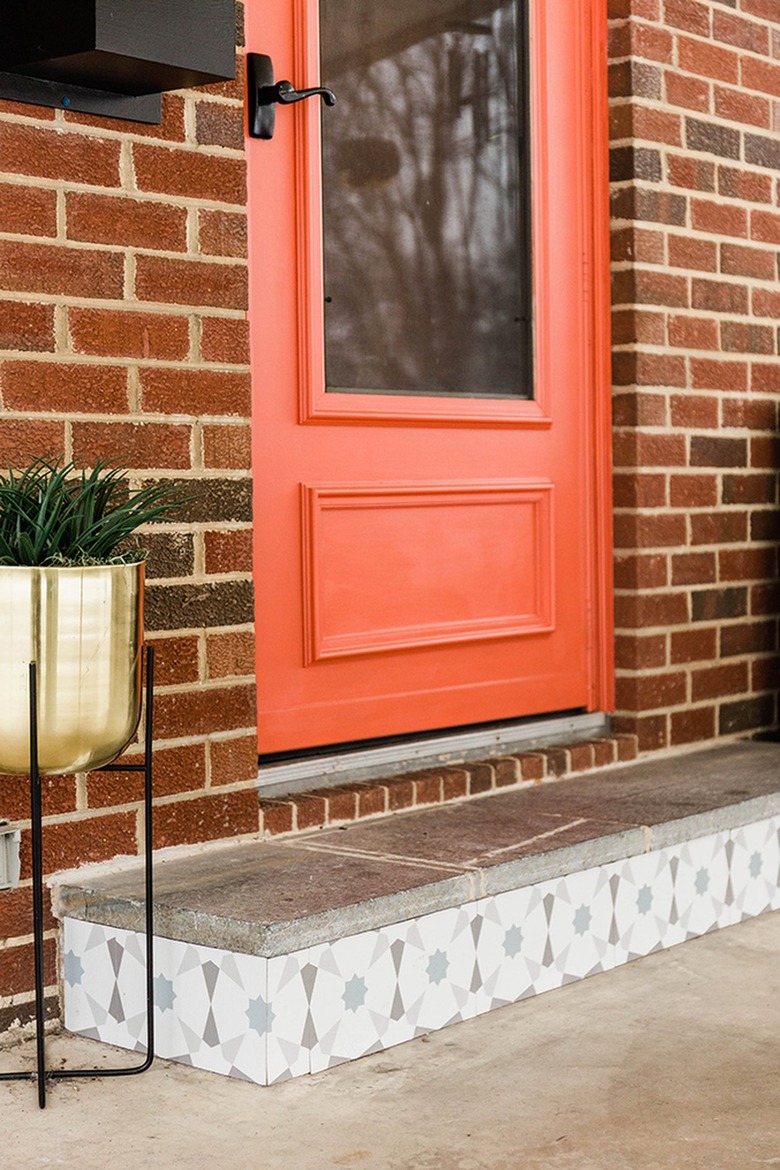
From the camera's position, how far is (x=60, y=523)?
212cm

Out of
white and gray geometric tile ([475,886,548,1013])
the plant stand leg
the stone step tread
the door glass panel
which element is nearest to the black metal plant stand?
the plant stand leg

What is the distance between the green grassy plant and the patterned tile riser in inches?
24.1

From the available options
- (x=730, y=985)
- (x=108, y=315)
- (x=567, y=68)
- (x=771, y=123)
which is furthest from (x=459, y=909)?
(x=771, y=123)

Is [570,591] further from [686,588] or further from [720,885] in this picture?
[720,885]

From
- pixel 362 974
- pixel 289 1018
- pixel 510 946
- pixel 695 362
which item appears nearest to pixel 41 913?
pixel 289 1018

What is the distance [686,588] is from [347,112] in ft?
4.48

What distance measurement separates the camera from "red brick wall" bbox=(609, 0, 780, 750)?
11.5 ft

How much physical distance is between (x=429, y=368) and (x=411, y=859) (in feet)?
3.49

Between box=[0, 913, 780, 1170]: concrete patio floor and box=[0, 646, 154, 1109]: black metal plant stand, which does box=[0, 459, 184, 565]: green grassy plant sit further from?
box=[0, 913, 780, 1170]: concrete patio floor

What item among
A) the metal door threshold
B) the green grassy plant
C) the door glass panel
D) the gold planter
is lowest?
the metal door threshold

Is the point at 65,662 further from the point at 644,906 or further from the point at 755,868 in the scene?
the point at 755,868

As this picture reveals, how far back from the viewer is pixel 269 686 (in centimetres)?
291

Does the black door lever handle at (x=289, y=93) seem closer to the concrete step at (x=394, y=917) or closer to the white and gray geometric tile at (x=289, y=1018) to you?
the concrete step at (x=394, y=917)

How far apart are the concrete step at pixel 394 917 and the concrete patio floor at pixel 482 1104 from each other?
0.19ft
